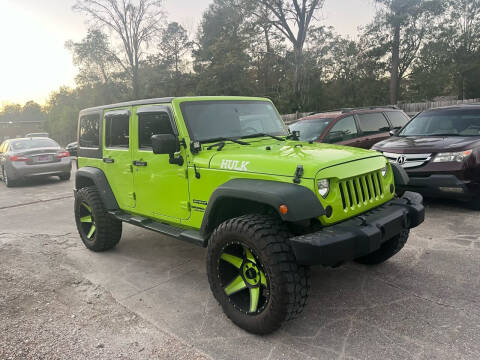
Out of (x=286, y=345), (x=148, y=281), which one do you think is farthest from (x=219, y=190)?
(x=148, y=281)

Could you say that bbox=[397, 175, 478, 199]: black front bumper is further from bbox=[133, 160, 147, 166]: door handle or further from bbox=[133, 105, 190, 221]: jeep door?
bbox=[133, 160, 147, 166]: door handle

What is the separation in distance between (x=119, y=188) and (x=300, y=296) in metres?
2.76

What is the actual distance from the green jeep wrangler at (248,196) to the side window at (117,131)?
0.01 metres

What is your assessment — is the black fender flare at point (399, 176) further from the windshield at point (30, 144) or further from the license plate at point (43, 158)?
the windshield at point (30, 144)

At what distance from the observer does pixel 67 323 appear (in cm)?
314

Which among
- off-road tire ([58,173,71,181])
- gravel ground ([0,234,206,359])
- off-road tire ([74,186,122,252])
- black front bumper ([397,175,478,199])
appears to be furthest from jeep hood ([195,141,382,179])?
off-road tire ([58,173,71,181])

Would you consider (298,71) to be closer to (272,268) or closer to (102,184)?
(102,184)

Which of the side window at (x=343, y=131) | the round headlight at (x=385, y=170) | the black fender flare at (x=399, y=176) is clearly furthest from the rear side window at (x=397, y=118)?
the round headlight at (x=385, y=170)

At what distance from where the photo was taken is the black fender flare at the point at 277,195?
2.50m

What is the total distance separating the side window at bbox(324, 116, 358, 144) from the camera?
7.60m

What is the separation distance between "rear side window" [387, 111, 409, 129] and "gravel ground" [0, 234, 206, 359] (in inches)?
298

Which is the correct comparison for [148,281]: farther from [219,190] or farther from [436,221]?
[436,221]

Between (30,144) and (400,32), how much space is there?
26.1m

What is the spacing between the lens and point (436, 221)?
5.34 m
